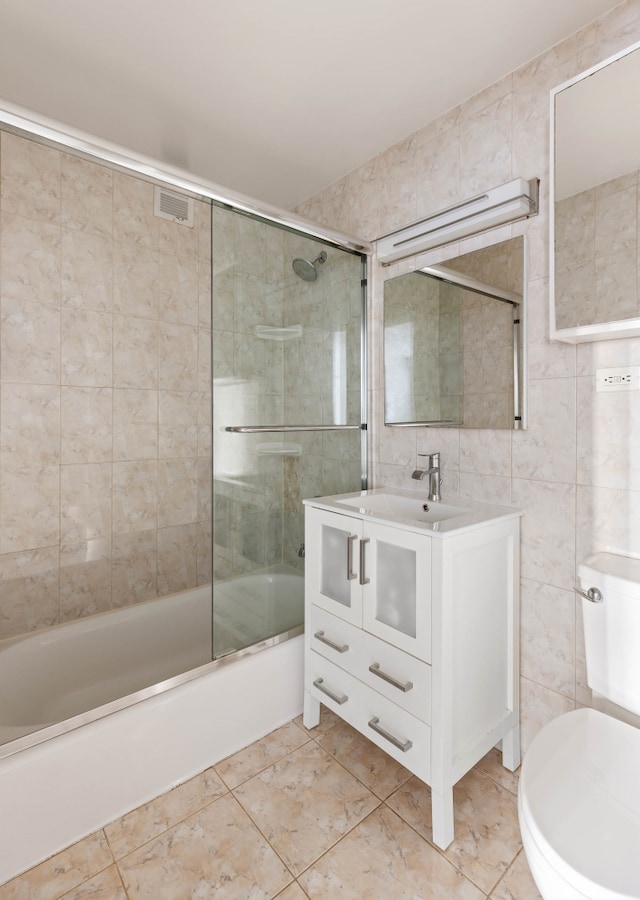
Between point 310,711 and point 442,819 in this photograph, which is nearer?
point 442,819

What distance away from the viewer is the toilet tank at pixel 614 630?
115cm

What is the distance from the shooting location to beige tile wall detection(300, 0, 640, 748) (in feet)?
4.33

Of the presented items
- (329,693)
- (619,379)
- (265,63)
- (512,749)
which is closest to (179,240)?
(265,63)

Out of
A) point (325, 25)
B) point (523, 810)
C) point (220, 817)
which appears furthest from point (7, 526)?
point (325, 25)

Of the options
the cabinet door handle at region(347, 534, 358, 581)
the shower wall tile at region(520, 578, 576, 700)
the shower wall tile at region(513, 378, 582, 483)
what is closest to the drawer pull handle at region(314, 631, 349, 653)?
the cabinet door handle at region(347, 534, 358, 581)

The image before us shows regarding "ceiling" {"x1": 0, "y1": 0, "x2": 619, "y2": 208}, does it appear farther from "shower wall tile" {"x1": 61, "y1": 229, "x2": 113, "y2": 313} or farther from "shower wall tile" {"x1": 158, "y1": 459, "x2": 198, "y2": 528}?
"shower wall tile" {"x1": 158, "y1": 459, "x2": 198, "y2": 528}

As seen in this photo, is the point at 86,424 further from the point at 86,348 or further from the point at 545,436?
the point at 545,436

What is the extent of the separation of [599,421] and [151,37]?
1837mm

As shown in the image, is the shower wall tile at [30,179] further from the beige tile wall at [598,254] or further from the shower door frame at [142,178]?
the beige tile wall at [598,254]

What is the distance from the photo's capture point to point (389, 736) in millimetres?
1372

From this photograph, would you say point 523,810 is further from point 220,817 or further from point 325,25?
point 325,25

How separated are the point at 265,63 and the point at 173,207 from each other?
96 centimetres

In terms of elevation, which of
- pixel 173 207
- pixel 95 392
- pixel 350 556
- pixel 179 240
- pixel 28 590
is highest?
pixel 173 207

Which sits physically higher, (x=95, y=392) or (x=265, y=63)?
(x=265, y=63)
